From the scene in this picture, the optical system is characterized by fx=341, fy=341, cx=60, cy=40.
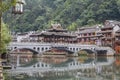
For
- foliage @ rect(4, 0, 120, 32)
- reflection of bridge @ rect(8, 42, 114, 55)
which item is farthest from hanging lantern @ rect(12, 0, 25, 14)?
foliage @ rect(4, 0, 120, 32)

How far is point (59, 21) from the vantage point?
134 metres

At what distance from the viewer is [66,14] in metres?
136

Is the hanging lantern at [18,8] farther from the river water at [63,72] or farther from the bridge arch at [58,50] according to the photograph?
the bridge arch at [58,50]

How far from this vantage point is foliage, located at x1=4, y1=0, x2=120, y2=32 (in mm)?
122688

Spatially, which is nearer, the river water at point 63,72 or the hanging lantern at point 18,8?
the hanging lantern at point 18,8

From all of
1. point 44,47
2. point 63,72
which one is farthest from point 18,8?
point 44,47

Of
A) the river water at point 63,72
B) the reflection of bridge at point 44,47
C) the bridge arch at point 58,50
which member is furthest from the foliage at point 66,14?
the river water at point 63,72

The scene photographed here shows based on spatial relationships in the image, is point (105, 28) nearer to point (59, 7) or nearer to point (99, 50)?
point (99, 50)

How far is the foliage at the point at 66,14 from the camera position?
122688mm

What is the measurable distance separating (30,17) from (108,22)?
5400 cm

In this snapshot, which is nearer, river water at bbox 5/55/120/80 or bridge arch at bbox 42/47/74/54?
river water at bbox 5/55/120/80

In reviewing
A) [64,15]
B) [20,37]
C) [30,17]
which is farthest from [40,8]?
[20,37]

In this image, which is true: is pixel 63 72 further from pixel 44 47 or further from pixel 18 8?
pixel 44 47

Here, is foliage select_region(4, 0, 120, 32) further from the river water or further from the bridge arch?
the river water
